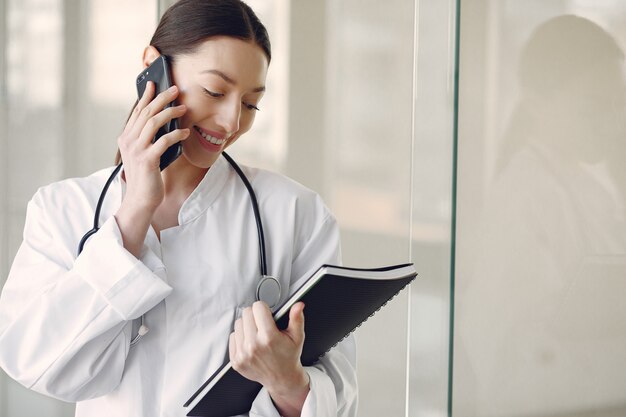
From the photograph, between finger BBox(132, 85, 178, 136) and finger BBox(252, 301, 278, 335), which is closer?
→ finger BBox(252, 301, 278, 335)

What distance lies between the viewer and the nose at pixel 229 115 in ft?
3.90

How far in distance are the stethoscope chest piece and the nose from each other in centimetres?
24

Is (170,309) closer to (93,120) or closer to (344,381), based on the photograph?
(344,381)

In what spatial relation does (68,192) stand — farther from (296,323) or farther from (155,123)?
(296,323)

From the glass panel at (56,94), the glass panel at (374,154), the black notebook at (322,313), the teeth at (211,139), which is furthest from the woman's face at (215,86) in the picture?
the glass panel at (56,94)

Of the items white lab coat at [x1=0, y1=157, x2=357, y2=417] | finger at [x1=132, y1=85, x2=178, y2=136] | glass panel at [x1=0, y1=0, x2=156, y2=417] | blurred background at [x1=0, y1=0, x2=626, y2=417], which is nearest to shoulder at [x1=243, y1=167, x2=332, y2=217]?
white lab coat at [x1=0, y1=157, x2=357, y2=417]

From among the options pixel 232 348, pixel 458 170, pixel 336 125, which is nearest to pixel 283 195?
pixel 232 348

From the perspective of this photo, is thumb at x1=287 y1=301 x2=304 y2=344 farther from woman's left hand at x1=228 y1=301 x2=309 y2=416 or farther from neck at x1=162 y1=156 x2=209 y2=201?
neck at x1=162 y1=156 x2=209 y2=201

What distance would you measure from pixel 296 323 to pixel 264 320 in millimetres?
43

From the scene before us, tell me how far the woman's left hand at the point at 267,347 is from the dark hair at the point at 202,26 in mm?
425

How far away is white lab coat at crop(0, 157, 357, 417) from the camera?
3.64 feet

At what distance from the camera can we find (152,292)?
3.62ft

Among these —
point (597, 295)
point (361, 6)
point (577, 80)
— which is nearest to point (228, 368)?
point (597, 295)

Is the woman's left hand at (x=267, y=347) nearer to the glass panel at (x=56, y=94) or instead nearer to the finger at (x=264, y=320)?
the finger at (x=264, y=320)
